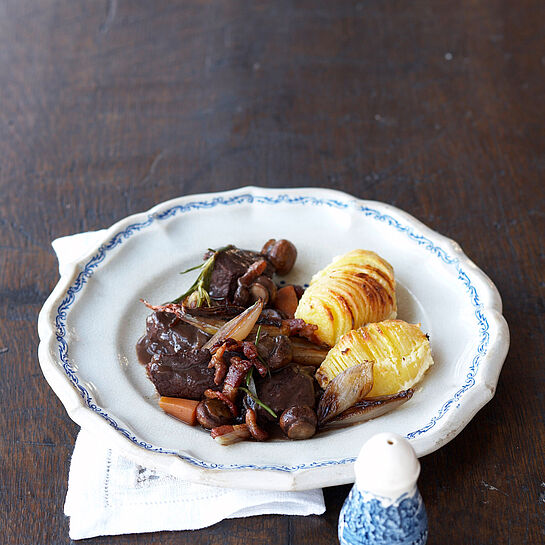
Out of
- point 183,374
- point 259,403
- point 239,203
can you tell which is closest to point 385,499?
point 259,403

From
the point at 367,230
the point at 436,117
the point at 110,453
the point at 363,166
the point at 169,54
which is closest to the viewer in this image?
the point at 110,453

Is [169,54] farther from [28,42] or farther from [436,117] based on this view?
[436,117]

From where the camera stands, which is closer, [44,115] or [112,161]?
[112,161]

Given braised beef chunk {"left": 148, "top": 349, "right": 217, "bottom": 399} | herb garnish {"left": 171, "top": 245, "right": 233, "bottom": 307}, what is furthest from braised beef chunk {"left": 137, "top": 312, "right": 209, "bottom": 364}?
herb garnish {"left": 171, "top": 245, "right": 233, "bottom": 307}

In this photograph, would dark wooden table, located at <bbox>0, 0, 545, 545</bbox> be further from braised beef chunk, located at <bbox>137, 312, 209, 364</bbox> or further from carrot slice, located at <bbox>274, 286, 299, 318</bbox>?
carrot slice, located at <bbox>274, 286, 299, 318</bbox>

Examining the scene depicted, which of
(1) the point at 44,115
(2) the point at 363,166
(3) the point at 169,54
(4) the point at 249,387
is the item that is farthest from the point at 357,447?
(3) the point at 169,54

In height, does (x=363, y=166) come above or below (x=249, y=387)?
below

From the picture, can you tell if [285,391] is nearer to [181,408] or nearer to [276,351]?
[276,351]

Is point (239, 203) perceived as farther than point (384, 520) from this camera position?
Yes
